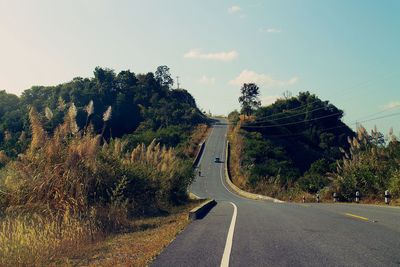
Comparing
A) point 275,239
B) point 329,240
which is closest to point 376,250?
point 329,240

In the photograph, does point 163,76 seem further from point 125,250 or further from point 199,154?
point 125,250

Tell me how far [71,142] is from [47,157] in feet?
3.25

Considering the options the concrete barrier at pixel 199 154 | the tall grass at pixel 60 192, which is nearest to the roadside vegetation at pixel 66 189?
the tall grass at pixel 60 192

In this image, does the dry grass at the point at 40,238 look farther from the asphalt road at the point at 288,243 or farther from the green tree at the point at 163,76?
the green tree at the point at 163,76

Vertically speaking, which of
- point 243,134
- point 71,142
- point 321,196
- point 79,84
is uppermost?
point 79,84

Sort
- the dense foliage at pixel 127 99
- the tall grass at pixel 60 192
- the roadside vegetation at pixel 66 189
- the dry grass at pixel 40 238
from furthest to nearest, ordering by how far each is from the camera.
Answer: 1. the dense foliage at pixel 127 99
2. the tall grass at pixel 60 192
3. the roadside vegetation at pixel 66 189
4. the dry grass at pixel 40 238

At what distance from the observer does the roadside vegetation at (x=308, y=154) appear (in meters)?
25.6

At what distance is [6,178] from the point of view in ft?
36.4

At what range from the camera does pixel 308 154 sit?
9625 centimetres

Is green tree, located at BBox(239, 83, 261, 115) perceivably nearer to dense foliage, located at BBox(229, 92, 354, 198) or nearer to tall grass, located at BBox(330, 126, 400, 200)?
dense foliage, located at BBox(229, 92, 354, 198)

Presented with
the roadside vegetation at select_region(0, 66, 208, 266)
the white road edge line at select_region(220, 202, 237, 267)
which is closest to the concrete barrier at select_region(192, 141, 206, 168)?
the roadside vegetation at select_region(0, 66, 208, 266)

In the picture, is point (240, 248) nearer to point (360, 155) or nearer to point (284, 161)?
point (360, 155)

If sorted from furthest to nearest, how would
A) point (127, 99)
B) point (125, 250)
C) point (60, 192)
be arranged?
point (127, 99) → point (60, 192) → point (125, 250)

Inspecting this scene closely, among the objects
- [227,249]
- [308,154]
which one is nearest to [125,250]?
[227,249]
